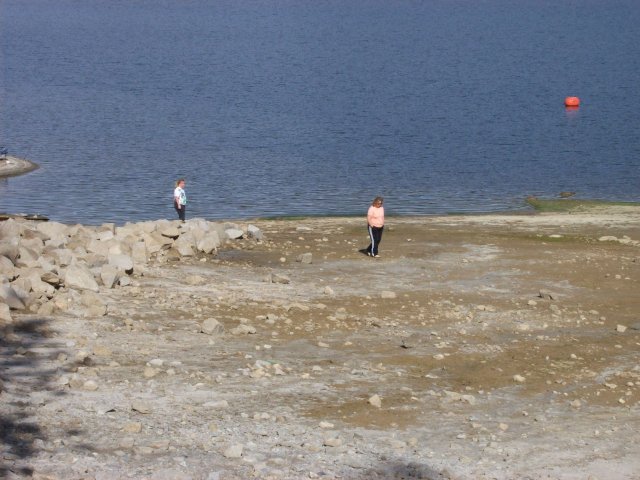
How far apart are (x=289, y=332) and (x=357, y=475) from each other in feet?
22.6

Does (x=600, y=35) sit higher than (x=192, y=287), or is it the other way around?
(x=600, y=35)

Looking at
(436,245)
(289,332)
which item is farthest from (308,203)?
(289,332)

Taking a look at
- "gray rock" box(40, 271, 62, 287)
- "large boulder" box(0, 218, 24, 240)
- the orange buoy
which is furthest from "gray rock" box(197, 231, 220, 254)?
the orange buoy

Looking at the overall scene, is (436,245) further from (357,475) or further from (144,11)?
(144,11)

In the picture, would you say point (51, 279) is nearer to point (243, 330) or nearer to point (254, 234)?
point (243, 330)

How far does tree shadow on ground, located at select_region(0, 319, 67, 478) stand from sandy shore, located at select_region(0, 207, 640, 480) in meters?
0.04

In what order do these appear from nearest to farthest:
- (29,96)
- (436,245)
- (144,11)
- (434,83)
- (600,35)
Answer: (436,245)
(29,96)
(434,83)
(600,35)
(144,11)

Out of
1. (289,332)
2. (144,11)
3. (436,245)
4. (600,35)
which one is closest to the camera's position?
(289,332)

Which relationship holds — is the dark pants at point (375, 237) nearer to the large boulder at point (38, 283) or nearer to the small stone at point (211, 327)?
the small stone at point (211, 327)

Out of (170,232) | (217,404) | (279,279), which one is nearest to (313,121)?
(170,232)

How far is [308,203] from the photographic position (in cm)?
4759

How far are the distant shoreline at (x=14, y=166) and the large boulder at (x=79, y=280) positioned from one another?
31.1 meters

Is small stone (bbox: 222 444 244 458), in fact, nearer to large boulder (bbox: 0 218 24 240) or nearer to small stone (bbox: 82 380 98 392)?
small stone (bbox: 82 380 98 392)

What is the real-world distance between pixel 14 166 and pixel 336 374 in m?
38.3
